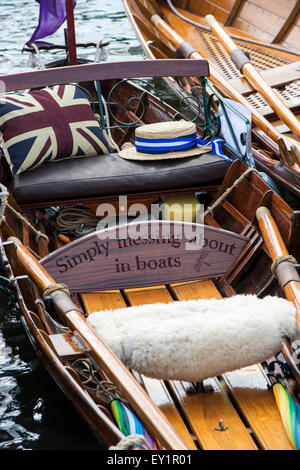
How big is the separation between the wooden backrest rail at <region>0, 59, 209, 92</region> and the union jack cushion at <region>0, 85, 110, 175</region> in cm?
13

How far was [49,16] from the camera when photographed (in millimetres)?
5773

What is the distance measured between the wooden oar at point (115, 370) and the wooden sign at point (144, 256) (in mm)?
262

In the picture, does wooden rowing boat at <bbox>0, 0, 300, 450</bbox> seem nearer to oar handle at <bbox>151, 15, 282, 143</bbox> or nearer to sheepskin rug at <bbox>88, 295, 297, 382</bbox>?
sheepskin rug at <bbox>88, 295, 297, 382</bbox>

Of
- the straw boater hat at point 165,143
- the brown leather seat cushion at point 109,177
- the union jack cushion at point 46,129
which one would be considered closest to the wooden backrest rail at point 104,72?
the union jack cushion at point 46,129

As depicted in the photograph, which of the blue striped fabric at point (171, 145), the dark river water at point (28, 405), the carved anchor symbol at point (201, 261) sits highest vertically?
the blue striped fabric at point (171, 145)

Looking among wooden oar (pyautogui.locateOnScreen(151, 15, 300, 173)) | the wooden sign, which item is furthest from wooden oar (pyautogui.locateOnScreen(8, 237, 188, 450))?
wooden oar (pyautogui.locateOnScreen(151, 15, 300, 173))

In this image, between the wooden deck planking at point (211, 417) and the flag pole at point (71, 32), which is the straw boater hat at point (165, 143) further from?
the wooden deck planking at point (211, 417)

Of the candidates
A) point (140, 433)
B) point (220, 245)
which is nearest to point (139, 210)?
point (220, 245)

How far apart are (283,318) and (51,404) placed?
149 cm

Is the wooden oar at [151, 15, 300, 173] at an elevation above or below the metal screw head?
above

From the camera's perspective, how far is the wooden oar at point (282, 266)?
9.06 feet

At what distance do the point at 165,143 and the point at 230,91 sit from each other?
159cm

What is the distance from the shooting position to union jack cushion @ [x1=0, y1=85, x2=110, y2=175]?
4.11 metres

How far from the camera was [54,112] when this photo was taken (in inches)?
169
